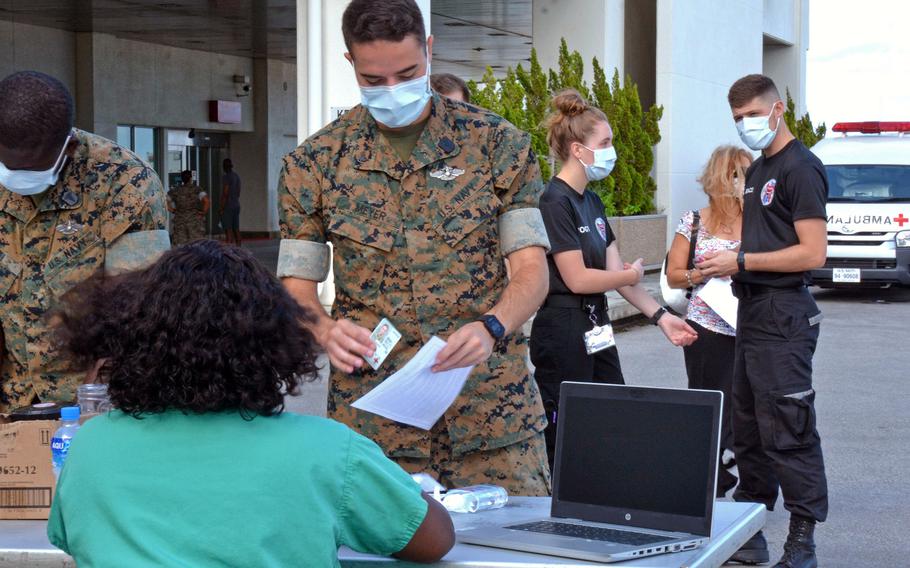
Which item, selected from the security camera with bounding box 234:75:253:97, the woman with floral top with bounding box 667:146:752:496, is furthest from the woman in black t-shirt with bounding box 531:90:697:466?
the security camera with bounding box 234:75:253:97

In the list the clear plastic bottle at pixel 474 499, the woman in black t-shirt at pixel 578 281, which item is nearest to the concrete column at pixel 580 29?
the woman in black t-shirt at pixel 578 281

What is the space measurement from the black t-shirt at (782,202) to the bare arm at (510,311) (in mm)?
2073

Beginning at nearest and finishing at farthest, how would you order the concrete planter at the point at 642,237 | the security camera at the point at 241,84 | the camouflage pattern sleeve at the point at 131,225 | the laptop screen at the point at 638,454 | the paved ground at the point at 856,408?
the laptop screen at the point at 638,454 < the camouflage pattern sleeve at the point at 131,225 < the paved ground at the point at 856,408 < the concrete planter at the point at 642,237 < the security camera at the point at 241,84

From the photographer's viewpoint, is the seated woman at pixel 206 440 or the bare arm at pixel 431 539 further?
the bare arm at pixel 431 539

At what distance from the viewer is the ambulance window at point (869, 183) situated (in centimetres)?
1748

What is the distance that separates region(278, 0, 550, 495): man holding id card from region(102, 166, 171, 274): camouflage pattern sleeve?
0.39 m

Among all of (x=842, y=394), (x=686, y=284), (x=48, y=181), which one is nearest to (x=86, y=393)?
(x=48, y=181)

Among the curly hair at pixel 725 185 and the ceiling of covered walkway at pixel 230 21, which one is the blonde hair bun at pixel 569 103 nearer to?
the curly hair at pixel 725 185

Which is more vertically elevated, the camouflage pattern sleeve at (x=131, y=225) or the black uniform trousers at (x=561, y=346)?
the camouflage pattern sleeve at (x=131, y=225)

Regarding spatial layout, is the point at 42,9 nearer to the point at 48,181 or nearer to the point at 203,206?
the point at 203,206

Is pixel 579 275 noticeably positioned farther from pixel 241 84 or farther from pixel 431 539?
pixel 241 84

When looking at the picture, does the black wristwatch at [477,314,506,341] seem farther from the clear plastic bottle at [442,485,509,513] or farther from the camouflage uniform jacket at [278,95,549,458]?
the clear plastic bottle at [442,485,509,513]

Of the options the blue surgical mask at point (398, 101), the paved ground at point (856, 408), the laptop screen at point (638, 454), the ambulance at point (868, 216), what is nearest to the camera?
the laptop screen at point (638, 454)

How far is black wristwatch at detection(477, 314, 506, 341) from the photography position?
3170mm
